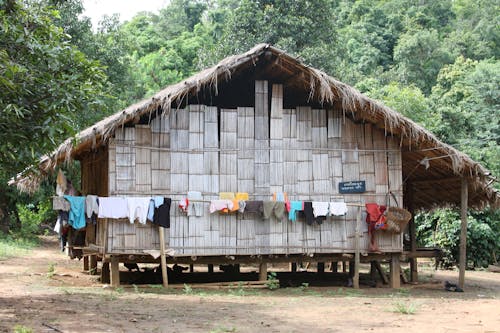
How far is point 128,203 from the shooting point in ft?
38.0

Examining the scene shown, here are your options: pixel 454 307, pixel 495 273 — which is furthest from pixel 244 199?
pixel 495 273

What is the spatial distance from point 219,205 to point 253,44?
13585mm

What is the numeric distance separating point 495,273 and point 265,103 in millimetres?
10245

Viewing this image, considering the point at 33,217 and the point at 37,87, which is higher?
the point at 37,87

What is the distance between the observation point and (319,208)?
12359 millimetres

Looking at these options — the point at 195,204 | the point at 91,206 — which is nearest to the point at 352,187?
the point at 195,204

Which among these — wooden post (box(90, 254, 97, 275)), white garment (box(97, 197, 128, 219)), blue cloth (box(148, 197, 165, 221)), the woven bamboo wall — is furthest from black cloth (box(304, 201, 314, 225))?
wooden post (box(90, 254, 97, 275))

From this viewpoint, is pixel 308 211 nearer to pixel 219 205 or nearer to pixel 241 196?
pixel 241 196

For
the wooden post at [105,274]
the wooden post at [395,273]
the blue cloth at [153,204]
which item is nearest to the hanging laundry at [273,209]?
the blue cloth at [153,204]

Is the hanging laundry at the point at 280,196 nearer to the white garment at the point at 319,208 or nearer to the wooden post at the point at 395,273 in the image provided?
the white garment at the point at 319,208

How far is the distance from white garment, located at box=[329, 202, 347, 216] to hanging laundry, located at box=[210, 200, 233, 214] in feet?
6.52

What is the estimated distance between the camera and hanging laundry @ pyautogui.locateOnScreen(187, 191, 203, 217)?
474 inches

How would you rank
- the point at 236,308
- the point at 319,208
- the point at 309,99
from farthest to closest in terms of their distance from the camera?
the point at 309,99 < the point at 319,208 < the point at 236,308

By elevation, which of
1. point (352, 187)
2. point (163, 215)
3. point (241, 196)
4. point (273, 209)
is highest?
point (352, 187)
